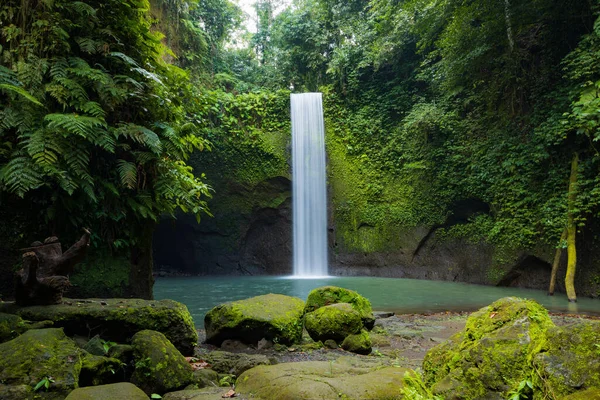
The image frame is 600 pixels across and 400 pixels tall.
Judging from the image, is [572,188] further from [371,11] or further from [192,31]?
[192,31]

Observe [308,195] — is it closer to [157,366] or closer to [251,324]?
[251,324]

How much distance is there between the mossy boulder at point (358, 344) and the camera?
4887 millimetres

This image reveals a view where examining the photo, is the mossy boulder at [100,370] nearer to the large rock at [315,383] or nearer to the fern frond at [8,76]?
the large rock at [315,383]

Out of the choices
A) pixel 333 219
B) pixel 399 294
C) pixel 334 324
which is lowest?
pixel 399 294

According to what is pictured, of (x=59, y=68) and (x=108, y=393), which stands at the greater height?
(x=59, y=68)

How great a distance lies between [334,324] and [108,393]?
3188 mm

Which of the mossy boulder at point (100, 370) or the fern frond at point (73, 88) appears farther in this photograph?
the fern frond at point (73, 88)

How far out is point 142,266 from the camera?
5.49 m

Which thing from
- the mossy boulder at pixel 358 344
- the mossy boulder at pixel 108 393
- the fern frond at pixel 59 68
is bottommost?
the mossy boulder at pixel 358 344

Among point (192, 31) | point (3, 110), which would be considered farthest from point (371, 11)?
point (3, 110)

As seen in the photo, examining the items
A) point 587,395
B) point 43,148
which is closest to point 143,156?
point 43,148

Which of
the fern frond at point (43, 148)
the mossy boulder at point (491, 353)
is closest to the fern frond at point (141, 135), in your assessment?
the fern frond at point (43, 148)

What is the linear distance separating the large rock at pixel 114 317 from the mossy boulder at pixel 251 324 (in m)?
1.01

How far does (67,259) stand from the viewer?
3.86 metres
